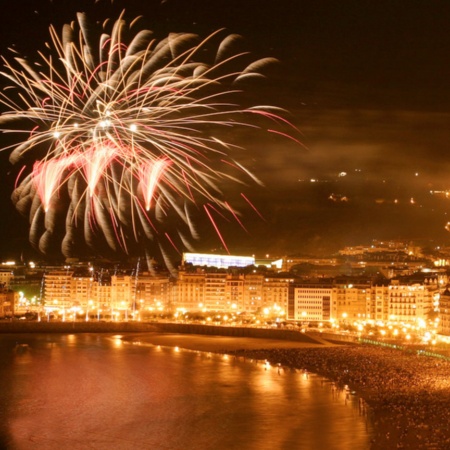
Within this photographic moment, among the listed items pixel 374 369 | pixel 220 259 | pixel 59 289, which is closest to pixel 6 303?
pixel 59 289

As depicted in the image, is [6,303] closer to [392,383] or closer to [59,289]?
[59,289]

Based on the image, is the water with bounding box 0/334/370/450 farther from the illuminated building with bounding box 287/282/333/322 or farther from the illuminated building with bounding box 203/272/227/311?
the illuminated building with bounding box 203/272/227/311

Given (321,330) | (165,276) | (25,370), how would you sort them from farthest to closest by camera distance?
(165,276) < (321,330) < (25,370)

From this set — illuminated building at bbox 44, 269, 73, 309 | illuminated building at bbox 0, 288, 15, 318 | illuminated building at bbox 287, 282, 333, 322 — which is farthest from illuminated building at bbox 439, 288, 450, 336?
illuminated building at bbox 44, 269, 73, 309

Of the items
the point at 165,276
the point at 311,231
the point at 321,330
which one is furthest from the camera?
the point at 311,231

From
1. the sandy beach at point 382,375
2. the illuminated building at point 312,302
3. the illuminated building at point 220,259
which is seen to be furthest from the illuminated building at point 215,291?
the illuminated building at point 220,259

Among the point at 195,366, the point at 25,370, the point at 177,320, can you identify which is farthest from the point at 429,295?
the point at 25,370

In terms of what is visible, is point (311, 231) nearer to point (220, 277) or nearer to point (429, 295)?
point (220, 277)
